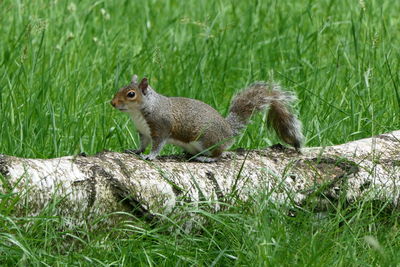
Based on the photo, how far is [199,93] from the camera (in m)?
3.94

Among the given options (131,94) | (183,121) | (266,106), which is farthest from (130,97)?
(266,106)

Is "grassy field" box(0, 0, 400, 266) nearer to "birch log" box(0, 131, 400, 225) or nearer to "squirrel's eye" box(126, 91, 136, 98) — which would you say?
"birch log" box(0, 131, 400, 225)

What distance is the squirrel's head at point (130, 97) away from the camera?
3117mm

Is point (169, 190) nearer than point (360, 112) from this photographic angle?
Yes

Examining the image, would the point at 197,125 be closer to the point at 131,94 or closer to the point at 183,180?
the point at 131,94

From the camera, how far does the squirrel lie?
3129 mm

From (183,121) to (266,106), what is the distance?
1.21 feet

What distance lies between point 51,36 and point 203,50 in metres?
0.97

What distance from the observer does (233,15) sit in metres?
5.05

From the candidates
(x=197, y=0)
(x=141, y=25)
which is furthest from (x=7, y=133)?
(x=197, y=0)

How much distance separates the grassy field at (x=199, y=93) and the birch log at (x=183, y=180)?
2.5 inches

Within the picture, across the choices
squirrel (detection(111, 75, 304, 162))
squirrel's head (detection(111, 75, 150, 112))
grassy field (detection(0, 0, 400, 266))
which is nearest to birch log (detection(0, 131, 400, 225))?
grassy field (detection(0, 0, 400, 266))

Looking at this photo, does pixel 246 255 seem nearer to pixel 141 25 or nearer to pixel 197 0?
pixel 141 25

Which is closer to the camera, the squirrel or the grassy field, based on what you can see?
the grassy field
